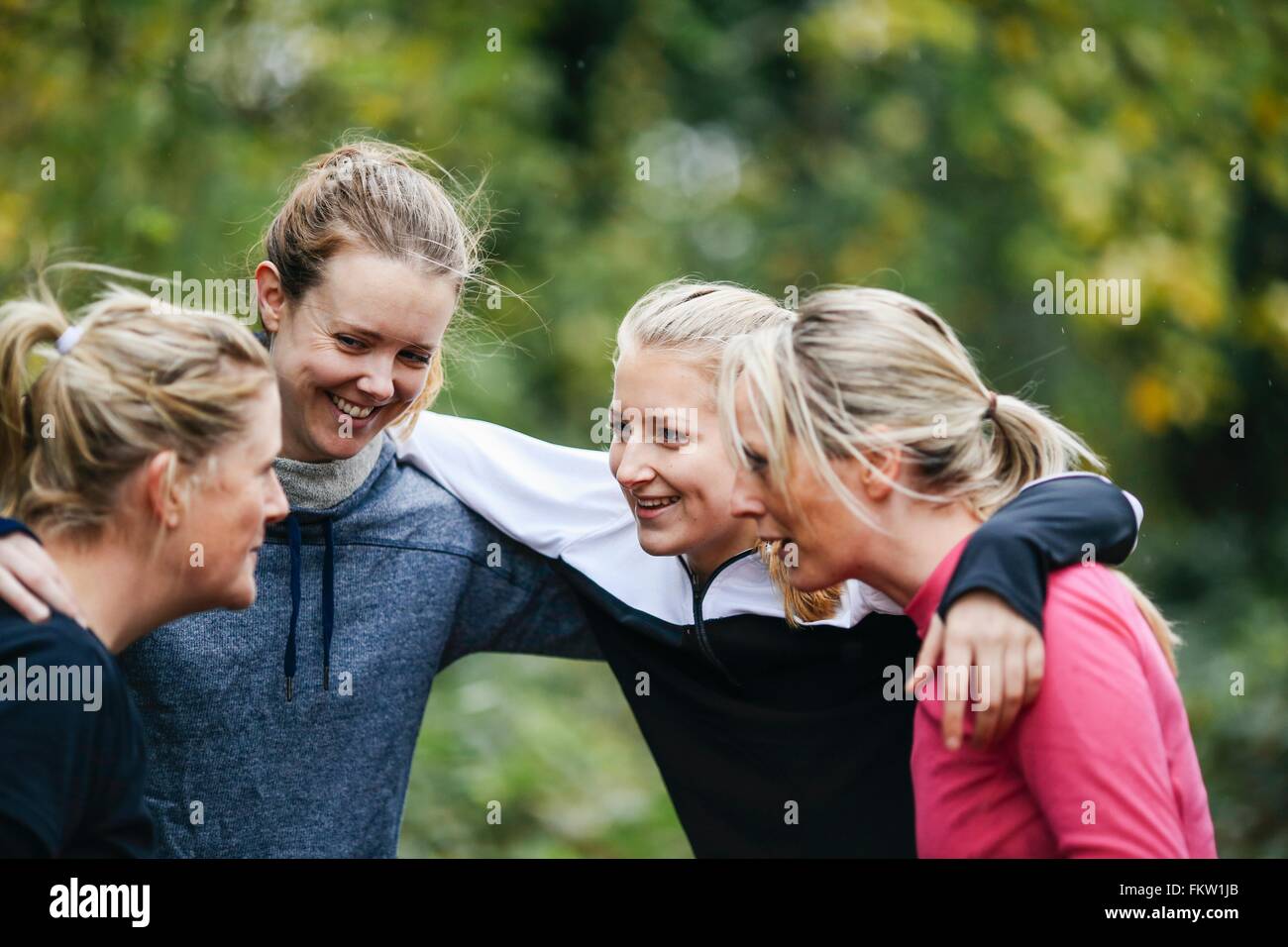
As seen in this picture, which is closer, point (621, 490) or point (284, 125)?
point (621, 490)

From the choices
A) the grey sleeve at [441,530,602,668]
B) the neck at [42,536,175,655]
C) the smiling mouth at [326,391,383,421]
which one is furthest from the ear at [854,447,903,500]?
the neck at [42,536,175,655]

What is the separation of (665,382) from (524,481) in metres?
0.44

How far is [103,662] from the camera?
6.14ft

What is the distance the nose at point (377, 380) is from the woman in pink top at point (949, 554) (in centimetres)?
70

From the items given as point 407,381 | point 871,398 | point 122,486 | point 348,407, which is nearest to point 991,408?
point 871,398

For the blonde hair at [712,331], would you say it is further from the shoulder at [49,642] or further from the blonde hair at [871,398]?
the shoulder at [49,642]

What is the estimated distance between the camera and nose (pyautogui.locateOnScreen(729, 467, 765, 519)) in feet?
7.26

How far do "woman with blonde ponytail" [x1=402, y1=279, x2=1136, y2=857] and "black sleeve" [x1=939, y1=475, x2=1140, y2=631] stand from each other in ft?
1.53

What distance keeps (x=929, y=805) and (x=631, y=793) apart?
3.95m

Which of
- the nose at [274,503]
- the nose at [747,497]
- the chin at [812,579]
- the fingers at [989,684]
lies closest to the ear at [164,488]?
the nose at [274,503]

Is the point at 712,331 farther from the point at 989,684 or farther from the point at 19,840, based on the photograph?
the point at 19,840

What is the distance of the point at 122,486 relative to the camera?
6.64ft
